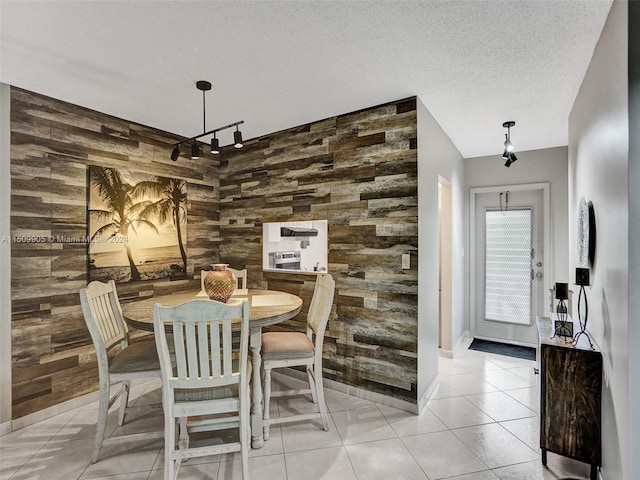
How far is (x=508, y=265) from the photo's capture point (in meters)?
4.51

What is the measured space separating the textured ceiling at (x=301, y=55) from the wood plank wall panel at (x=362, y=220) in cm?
30

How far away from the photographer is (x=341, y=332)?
3.13 meters

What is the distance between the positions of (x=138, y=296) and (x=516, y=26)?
3.75 metres

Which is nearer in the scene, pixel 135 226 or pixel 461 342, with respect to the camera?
pixel 135 226

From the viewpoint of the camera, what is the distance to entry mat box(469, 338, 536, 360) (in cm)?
410

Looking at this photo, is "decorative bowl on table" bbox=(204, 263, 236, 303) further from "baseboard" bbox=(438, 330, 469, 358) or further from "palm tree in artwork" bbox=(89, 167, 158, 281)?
"baseboard" bbox=(438, 330, 469, 358)

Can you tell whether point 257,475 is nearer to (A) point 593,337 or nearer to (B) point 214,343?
(B) point 214,343

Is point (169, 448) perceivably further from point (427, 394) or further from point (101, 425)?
point (427, 394)

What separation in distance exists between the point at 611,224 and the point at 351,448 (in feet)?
6.67

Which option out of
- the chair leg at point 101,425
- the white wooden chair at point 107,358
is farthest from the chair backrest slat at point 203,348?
the chair leg at point 101,425

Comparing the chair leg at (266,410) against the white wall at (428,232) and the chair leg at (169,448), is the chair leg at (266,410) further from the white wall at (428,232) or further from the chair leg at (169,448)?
the white wall at (428,232)

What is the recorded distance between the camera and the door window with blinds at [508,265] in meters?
4.40

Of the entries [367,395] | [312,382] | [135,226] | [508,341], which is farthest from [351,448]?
[508,341]

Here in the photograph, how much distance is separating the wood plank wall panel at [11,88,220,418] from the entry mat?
4303 mm
